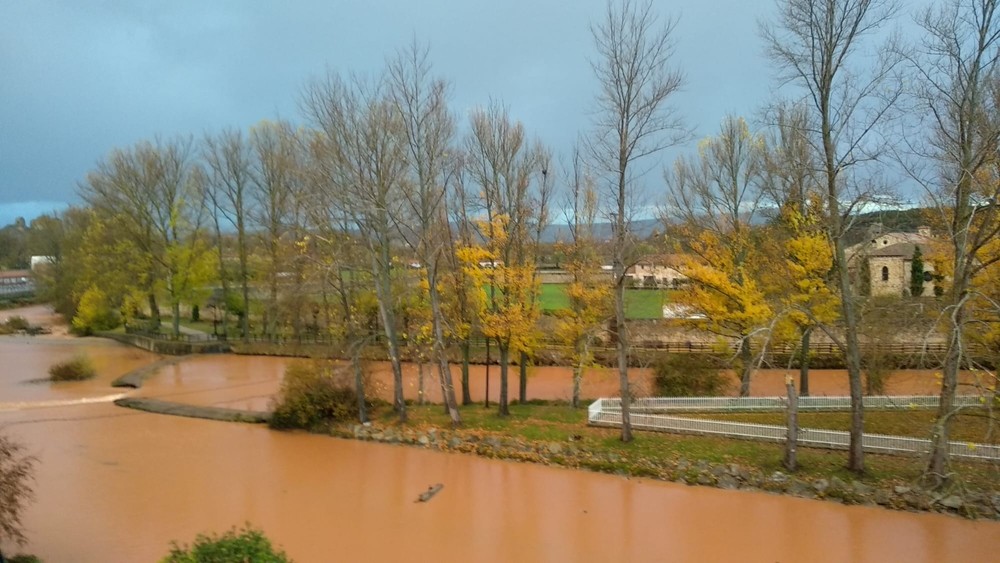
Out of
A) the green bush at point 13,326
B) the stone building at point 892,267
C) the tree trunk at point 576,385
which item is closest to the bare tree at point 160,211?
the green bush at point 13,326

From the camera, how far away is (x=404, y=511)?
11.3 m

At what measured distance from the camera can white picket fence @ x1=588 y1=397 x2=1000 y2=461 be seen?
38.3 feet

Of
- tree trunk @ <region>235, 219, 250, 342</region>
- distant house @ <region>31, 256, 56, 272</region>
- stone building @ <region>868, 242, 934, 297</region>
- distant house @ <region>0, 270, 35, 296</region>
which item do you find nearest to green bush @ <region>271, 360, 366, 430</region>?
tree trunk @ <region>235, 219, 250, 342</region>

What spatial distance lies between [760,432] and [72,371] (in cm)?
2741

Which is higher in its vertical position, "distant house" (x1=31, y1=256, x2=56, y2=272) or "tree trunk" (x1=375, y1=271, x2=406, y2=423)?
"distant house" (x1=31, y1=256, x2=56, y2=272)

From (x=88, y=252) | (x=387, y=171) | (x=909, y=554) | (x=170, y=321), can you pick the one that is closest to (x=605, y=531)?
(x=909, y=554)

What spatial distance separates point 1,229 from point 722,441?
11393 cm

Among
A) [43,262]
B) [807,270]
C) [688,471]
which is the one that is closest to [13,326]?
[43,262]

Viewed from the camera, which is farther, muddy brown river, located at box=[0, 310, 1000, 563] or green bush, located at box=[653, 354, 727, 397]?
green bush, located at box=[653, 354, 727, 397]

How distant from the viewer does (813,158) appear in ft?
38.3

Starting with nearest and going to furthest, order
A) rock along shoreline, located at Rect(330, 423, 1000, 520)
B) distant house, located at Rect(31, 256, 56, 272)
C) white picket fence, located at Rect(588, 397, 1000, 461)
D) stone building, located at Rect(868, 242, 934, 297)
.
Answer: rock along shoreline, located at Rect(330, 423, 1000, 520) → white picket fence, located at Rect(588, 397, 1000, 461) → stone building, located at Rect(868, 242, 934, 297) → distant house, located at Rect(31, 256, 56, 272)

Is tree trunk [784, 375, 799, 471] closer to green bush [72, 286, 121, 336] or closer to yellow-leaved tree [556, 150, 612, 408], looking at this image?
yellow-leaved tree [556, 150, 612, 408]

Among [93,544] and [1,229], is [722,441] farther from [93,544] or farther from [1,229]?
[1,229]

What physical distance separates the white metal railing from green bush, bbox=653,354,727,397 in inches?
55.8
